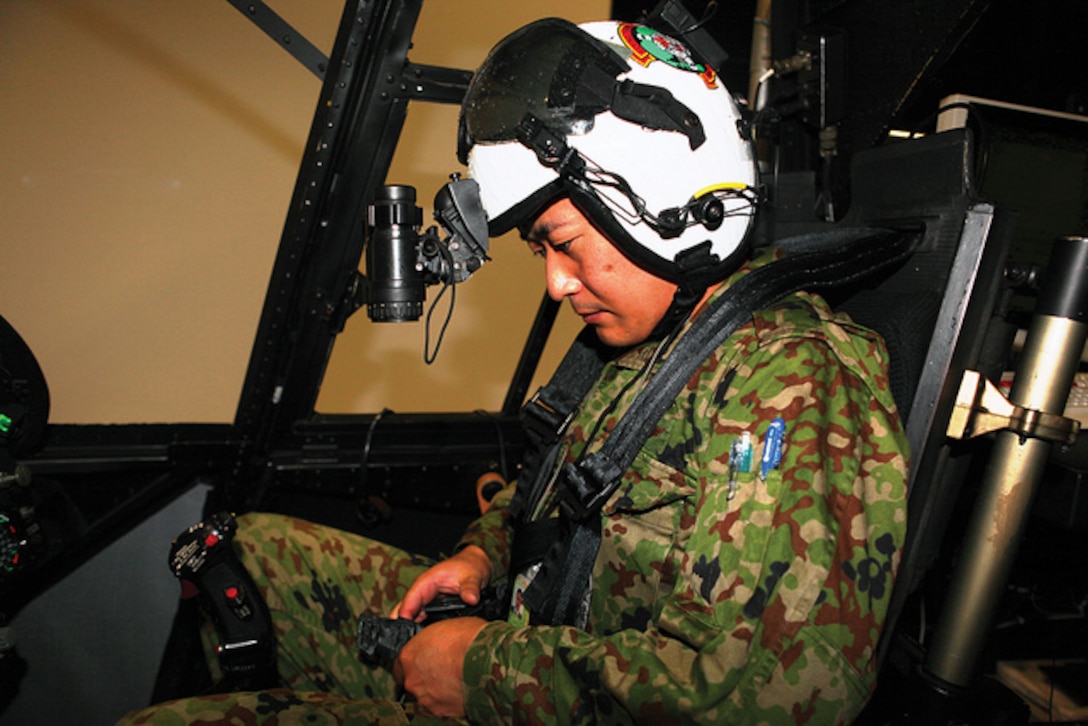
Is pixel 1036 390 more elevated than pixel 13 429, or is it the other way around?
pixel 1036 390

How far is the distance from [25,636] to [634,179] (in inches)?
74.0

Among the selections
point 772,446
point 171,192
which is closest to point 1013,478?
point 772,446

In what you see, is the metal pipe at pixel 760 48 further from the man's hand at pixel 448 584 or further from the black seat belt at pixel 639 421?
the man's hand at pixel 448 584

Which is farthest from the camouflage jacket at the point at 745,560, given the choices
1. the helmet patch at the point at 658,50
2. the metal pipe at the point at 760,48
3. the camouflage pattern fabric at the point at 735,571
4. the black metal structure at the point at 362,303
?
the metal pipe at the point at 760,48

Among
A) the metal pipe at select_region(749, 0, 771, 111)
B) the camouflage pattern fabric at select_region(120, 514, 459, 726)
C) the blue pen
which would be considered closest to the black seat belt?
the blue pen

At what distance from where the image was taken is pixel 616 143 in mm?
1067

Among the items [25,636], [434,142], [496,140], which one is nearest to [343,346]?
[434,142]

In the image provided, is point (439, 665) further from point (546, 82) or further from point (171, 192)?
point (171, 192)

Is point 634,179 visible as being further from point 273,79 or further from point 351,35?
point 273,79

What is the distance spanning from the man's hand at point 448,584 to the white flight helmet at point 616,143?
0.69 metres

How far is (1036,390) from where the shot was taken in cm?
115

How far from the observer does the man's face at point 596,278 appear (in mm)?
1130

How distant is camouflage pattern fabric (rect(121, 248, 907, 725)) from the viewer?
88 centimetres

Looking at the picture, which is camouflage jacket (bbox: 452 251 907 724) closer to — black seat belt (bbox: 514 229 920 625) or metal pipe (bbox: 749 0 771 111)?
black seat belt (bbox: 514 229 920 625)
